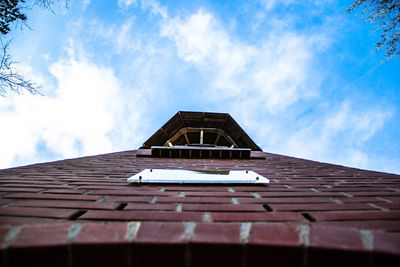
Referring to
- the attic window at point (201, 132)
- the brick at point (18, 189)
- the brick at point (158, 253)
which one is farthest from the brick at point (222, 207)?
the attic window at point (201, 132)

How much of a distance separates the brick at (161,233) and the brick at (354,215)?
756mm

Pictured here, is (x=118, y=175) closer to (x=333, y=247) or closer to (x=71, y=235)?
(x=71, y=235)

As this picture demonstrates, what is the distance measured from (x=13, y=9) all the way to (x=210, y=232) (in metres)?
4.65

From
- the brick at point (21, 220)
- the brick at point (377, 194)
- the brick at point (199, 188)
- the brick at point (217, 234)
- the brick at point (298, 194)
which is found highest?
the brick at point (217, 234)

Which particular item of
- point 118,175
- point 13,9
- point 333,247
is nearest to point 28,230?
point 333,247

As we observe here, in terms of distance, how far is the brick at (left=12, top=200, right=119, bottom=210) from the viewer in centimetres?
106

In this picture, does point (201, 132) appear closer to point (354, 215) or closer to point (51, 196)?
point (51, 196)

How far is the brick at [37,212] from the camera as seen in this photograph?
936mm

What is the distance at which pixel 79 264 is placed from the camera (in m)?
0.65

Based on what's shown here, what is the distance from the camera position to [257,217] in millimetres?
965

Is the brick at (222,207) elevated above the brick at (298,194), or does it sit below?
above

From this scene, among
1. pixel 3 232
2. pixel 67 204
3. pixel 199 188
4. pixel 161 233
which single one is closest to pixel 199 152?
pixel 199 188

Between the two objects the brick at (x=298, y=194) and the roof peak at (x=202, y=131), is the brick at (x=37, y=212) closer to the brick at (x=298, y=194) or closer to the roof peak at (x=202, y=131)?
the brick at (x=298, y=194)

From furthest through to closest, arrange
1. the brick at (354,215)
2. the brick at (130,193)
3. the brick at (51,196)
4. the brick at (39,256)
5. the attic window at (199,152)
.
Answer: the attic window at (199,152)
the brick at (130,193)
the brick at (51,196)
the brick at (354,215)
the brick at (39,256)
